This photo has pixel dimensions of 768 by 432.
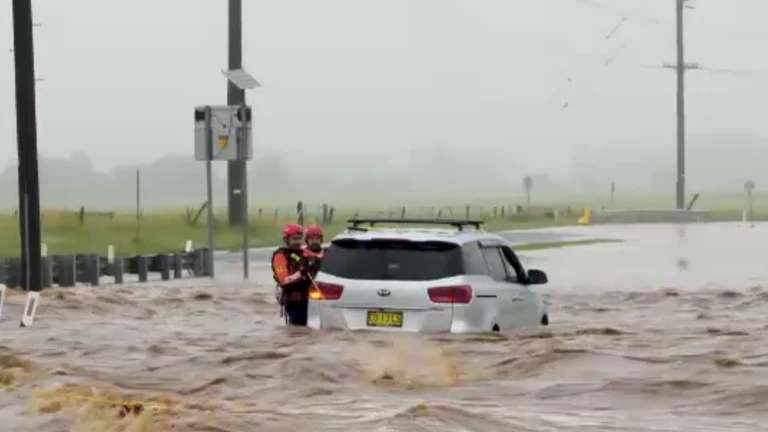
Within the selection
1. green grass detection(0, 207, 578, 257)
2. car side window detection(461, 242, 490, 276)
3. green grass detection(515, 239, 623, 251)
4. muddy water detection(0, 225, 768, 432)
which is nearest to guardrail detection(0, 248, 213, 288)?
muddy water detection(0, 225, 768, 432)

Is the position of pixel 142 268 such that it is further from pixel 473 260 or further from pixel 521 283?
pixel 473 260

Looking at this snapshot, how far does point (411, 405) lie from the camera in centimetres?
1407

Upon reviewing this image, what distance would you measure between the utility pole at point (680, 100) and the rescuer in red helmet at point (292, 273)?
229 feet

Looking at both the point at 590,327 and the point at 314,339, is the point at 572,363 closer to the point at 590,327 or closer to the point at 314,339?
the point at 314,339

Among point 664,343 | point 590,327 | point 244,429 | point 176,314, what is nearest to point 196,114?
point 176,314

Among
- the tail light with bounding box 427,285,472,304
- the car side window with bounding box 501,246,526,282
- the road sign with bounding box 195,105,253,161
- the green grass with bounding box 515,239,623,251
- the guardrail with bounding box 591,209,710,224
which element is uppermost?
the road sign with bounding box 195,105,253,161

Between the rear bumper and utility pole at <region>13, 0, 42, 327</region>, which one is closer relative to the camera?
the rear bumper

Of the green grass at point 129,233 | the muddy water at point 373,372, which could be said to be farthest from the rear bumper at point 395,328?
the green grass at point 129,233

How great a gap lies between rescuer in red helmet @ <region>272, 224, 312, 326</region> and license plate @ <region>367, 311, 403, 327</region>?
1566mm

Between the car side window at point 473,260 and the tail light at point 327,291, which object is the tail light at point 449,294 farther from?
the tail light at point 327,291

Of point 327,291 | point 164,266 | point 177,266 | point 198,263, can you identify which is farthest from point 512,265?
point 198,263

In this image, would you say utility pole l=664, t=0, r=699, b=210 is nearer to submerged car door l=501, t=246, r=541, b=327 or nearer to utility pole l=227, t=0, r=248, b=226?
utility pole l=227, t=0, r=248, b=226

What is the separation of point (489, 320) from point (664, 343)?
3138 mm

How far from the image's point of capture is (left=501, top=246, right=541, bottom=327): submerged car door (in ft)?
64.6
